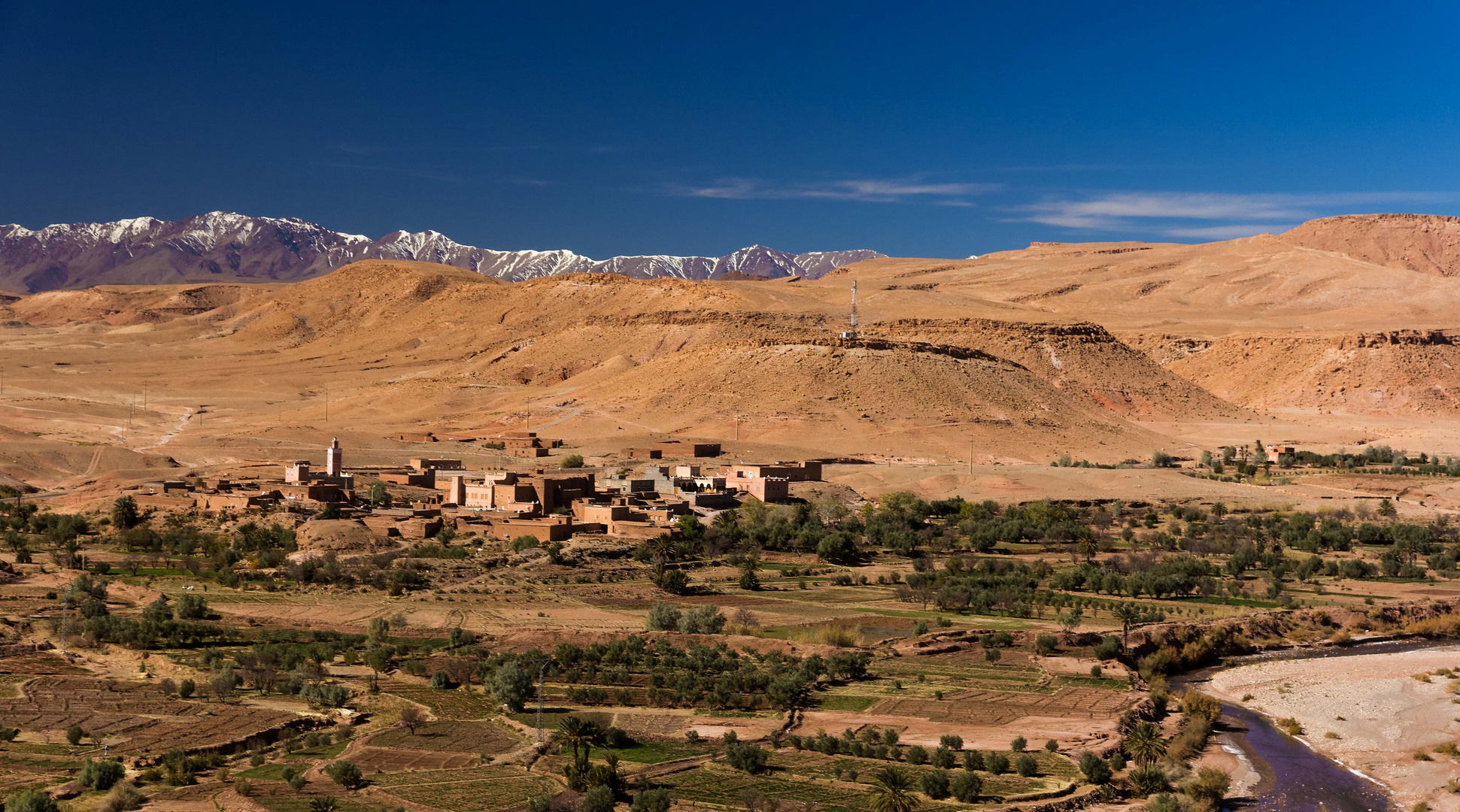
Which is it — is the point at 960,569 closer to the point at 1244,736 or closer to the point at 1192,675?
the point at 1192,675

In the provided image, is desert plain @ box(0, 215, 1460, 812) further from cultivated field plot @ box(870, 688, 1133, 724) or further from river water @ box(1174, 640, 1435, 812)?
river water @ box(1174, 640, 1435, 812)

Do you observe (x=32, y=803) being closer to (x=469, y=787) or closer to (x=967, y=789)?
(x=469, y=787)

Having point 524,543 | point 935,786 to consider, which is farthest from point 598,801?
point 524,543

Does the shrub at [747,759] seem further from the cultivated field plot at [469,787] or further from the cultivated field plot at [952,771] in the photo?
the cultivated field plot at [469,787]

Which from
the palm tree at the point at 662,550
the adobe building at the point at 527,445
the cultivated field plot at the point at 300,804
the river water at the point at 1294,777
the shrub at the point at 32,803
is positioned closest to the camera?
the shrub at the point at 32,803

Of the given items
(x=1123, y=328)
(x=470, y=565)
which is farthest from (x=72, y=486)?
(x=1123, y=328)

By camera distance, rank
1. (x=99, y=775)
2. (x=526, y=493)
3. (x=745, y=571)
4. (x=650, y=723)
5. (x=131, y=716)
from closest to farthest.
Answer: (x=99, y=775) < (x=131, y=716) < (x=650, y=723) < (x=745, y=571) < (x=526, y=493)

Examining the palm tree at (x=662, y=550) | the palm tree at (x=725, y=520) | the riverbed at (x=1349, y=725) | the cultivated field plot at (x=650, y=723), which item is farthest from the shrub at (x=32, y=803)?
the palm tree at (x=725, y=520)
